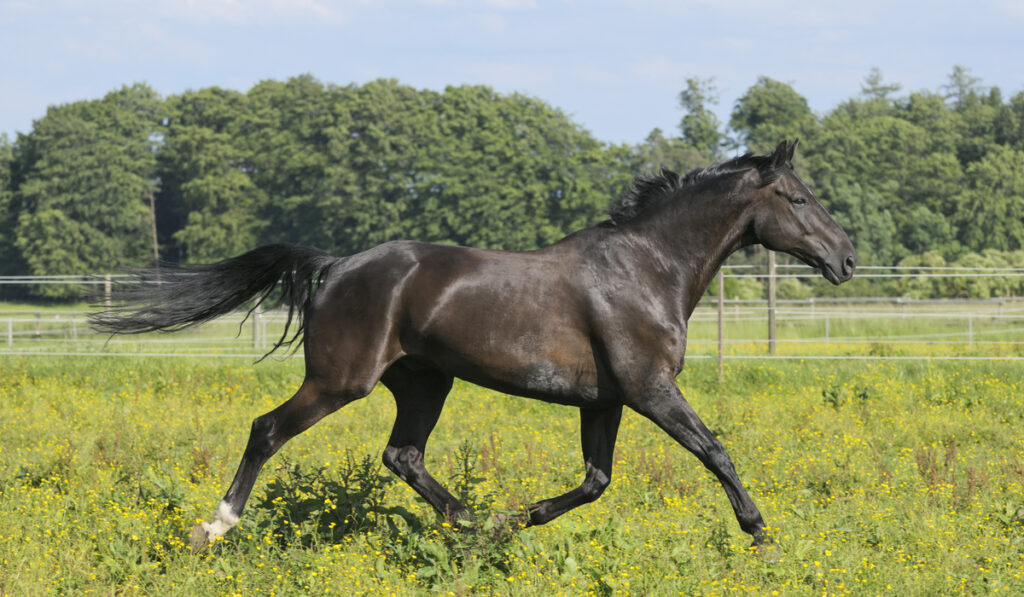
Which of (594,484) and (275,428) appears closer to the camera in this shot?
(275,428)

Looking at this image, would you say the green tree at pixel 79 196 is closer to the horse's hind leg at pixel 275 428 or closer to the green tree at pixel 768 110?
the green tree at pixel 768 110

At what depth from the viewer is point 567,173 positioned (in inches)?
2201

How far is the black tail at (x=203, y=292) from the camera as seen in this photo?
602 centimetres

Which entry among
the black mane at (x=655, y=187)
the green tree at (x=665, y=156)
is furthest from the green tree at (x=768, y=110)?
the black mane at (x=655, y=187)

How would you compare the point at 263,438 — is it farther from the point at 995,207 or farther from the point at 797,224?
the point at 995,207

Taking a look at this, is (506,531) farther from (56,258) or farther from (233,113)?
(233,113)

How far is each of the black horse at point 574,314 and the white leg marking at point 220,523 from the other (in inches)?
0.4

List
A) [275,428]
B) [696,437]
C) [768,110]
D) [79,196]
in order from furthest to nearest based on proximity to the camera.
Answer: [768,110], [79,196], [275,428], [696,437]

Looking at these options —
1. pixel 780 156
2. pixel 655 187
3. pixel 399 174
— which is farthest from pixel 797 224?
pixel 399 174

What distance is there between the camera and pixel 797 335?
2478 cm

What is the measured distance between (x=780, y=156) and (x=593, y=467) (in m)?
1.95

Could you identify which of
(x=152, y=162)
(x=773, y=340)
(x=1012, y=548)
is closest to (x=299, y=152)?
(x=152, y=162)

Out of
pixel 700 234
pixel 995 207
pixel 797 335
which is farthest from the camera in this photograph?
pixel 995 207

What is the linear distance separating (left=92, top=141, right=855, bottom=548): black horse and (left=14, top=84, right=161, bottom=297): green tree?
5484cm
